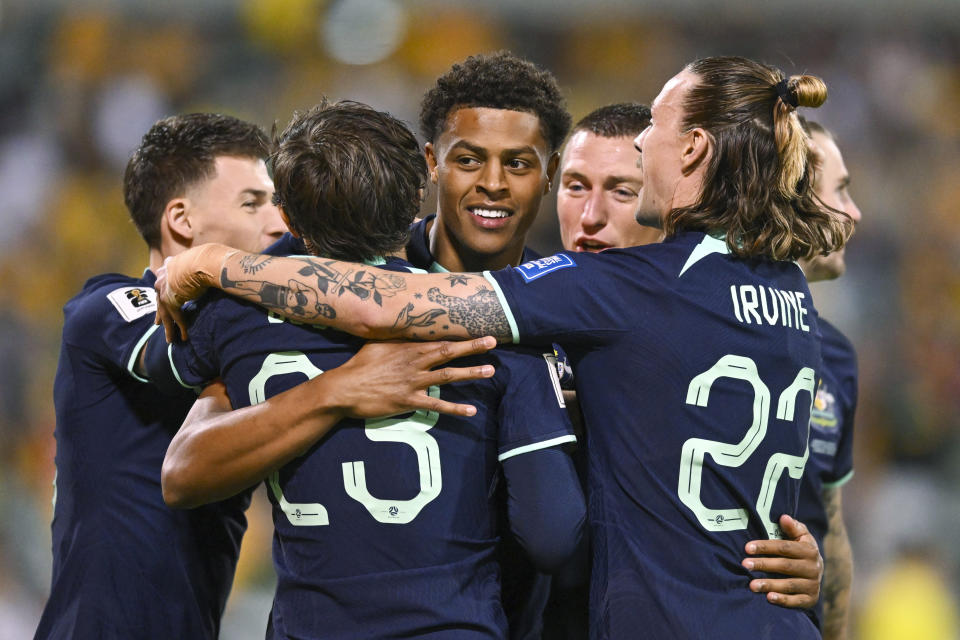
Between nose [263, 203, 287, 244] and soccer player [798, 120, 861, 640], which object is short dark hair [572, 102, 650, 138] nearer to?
soccer player [798, 120, 861, 640]

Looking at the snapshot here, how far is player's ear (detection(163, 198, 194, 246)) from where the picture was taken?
3348mm

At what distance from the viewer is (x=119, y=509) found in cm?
294

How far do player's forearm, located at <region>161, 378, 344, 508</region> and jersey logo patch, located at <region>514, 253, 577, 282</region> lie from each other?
1.69 feet

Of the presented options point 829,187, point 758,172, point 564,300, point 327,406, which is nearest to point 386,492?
point 327,406

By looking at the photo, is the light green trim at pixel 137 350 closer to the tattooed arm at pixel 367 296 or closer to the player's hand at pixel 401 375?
the tattooed arm at pixel 367 296

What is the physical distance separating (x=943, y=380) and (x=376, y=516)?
6250 mm

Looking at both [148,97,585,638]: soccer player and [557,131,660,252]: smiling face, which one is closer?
[148,97,585,638]: soccer player

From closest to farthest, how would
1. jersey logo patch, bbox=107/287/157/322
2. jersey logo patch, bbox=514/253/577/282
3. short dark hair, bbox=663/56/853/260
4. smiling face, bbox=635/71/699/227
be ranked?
jersey logo patch, bbox=514/253/577/282 < short dark hair, bbox=663/56/853/260 < smiling face, bbox=635/71/699/227 < jersey logo patch, bbox=107/287/157/322

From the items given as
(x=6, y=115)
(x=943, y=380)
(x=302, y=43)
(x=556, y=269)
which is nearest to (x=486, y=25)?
(x=302, y=43)

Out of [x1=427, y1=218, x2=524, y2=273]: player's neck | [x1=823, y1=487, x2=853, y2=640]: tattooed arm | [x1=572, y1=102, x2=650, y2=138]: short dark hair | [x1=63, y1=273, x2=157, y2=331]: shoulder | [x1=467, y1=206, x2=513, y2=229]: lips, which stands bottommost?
[x1=823, y1=487, x2=853, y2=640]: tattooed arm

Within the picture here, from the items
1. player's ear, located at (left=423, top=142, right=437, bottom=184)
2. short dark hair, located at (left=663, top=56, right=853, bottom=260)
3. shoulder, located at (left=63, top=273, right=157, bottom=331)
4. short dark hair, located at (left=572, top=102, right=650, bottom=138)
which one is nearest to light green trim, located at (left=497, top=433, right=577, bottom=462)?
short dark hair, located at (left=663, top=56, right=853, bottom=260)

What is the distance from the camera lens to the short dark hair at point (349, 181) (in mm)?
2312

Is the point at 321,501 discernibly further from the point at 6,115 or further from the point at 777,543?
the point at 6,115

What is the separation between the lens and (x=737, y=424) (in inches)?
94.1
